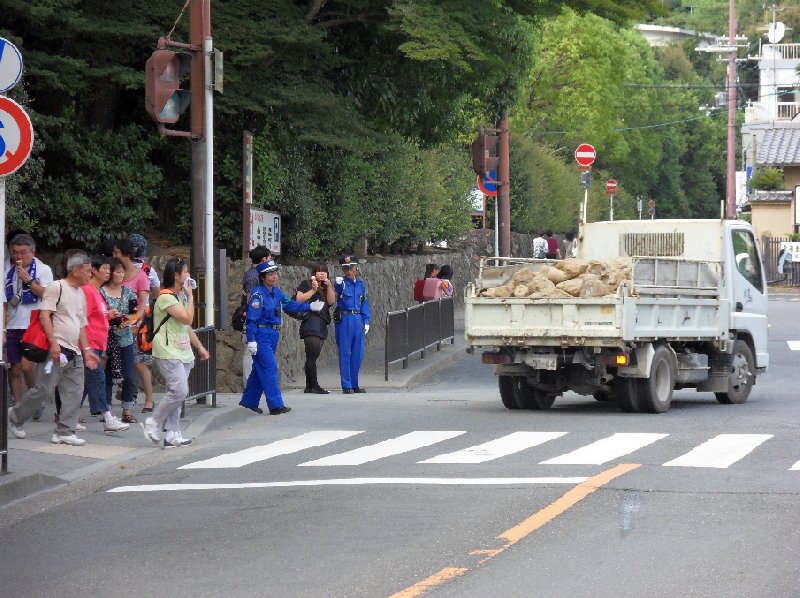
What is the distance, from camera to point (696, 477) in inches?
460

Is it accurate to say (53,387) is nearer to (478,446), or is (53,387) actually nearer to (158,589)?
(478,446)

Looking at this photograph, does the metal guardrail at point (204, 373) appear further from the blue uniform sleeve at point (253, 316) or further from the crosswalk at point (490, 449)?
the crosswalk at point (490, 449)

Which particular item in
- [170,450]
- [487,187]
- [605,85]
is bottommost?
[170,450]

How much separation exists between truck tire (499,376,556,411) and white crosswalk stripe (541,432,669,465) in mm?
3347

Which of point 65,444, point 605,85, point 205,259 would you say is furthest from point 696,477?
point 605,85

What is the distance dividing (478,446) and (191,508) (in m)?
4.16

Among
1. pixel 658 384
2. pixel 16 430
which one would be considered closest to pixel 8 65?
pixel 16 430

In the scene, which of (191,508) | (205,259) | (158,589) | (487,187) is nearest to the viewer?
(158,589)

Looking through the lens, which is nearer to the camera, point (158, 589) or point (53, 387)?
point (158, 589)

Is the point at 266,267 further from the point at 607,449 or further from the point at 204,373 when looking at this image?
the point at 607,449

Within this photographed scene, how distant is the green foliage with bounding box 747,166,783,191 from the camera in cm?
6794

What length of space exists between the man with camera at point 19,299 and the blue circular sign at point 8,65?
3906mm

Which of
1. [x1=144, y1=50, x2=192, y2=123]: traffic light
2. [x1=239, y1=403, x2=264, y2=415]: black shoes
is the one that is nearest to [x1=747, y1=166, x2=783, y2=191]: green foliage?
[x1=239, y1=403, x2=264, y2=415]: black shoes

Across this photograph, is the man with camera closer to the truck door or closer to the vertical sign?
the vertical sign
